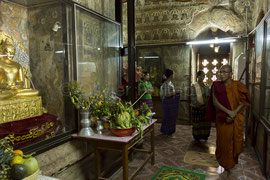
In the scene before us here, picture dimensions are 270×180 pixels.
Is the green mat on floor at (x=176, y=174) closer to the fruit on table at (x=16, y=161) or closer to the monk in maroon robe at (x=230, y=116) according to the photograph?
the monk in maroon robe at (x=230, y=116)

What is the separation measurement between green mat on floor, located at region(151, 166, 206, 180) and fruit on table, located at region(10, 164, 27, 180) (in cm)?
275

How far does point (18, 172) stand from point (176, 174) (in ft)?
10.2

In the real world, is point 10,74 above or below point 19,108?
above

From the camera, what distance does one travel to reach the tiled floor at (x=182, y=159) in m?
3.82

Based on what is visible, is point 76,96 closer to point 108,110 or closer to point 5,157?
point 108,110

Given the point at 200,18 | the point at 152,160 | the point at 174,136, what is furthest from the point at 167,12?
the point at 152,160

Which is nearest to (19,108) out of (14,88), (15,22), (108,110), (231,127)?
(14,88)

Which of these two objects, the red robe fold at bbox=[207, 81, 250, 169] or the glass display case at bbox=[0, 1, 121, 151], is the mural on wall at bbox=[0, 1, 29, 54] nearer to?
the glass display case at bbox=[0, 1, 121, 151]

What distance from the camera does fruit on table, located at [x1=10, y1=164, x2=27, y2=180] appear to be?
1.46 metres

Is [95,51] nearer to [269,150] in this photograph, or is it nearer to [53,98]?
[53,98]

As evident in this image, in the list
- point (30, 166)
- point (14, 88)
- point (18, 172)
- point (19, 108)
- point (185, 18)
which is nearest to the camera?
point (18, 172)

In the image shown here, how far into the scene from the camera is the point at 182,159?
15.0 ft

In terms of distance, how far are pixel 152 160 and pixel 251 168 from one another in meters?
2.06

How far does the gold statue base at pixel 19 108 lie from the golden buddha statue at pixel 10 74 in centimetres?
12
